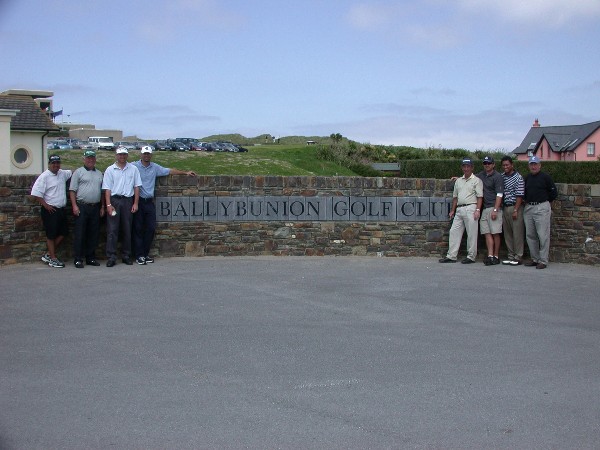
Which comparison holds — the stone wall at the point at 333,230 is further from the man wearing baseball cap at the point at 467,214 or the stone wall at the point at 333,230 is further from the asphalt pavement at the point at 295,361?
the asphalt pavement at the point at 295,361

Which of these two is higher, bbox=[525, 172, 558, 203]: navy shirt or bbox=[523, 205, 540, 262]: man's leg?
bbox=[525, 172, 558, 203]: navy shirt

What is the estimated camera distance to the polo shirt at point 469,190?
13.3 metres

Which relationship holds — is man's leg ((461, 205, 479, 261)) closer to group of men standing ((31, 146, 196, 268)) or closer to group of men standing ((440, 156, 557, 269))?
group of men standing ((440, 156, 557, 269))

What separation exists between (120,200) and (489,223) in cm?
609

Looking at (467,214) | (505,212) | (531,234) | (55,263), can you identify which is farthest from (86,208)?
(531,234)

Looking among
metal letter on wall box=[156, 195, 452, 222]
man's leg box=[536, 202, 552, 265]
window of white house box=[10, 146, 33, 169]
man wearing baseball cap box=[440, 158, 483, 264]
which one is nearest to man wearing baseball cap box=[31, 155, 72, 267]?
metal letter on wall box=[156, 195, 452, 222]

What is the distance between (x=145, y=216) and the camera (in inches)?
510

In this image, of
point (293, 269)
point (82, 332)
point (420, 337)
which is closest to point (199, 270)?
point (293, 269)

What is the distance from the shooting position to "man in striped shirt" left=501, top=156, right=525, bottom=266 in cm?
1302

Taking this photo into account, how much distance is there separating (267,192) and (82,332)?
243 inches

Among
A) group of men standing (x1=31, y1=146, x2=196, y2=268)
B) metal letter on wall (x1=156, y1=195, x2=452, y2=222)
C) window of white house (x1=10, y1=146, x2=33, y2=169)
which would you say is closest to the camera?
group of men standing (x1=31, y1=146, x2=196, y2=268)

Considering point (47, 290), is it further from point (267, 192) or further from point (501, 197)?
point (501, 197)

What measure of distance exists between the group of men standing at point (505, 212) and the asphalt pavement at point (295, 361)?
136 centimetres

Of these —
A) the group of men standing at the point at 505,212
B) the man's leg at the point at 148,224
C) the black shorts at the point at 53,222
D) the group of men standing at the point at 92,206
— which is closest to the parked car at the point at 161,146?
the man's leg at the point at 148,224
